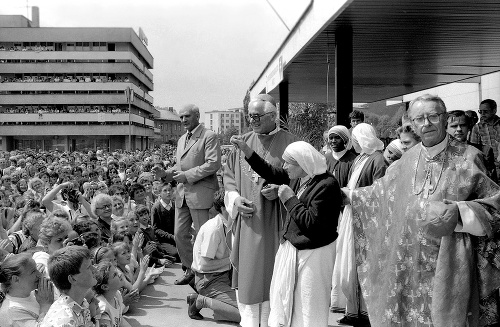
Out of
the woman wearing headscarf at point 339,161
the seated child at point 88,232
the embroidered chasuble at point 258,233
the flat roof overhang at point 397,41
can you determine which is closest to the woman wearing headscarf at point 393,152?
the woman wearing headscarf at point 339,161

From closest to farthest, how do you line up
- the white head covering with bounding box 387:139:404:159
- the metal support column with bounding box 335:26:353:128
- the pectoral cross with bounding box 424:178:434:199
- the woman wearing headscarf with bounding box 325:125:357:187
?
the pectoral cross with bounding box 424:178:434:199
the white head covering with bounding box 387:139:404:159
the woman wearing headscarf with bounding box 325:125:357:187
the metal support column with bounding box 335:26:353:128

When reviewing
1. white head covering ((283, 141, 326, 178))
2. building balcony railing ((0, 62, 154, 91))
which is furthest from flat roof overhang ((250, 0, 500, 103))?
building balcony railing ((0, 62, 154, 91))

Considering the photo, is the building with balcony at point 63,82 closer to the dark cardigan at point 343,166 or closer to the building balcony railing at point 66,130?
the building balcony railing at point 66,130

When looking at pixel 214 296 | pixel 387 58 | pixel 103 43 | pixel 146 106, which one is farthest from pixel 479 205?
pixel 146 106

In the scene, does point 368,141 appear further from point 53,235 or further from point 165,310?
point 53,235

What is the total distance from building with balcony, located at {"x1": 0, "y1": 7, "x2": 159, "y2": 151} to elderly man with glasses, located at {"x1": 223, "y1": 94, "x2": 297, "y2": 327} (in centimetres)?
6983

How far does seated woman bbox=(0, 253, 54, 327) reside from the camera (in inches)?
165

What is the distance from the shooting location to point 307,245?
4.14 meters

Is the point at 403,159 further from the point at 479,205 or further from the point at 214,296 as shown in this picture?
the point at 214,296

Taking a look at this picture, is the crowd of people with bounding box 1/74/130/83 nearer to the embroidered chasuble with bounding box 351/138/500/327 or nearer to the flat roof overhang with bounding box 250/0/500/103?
the flat roof overhang with bounding box 250/0/500/103

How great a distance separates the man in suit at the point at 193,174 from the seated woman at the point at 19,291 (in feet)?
7.54

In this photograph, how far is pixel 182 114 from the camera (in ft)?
22.3

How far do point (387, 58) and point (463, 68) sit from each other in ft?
12.3

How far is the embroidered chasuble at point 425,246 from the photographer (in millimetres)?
3564
